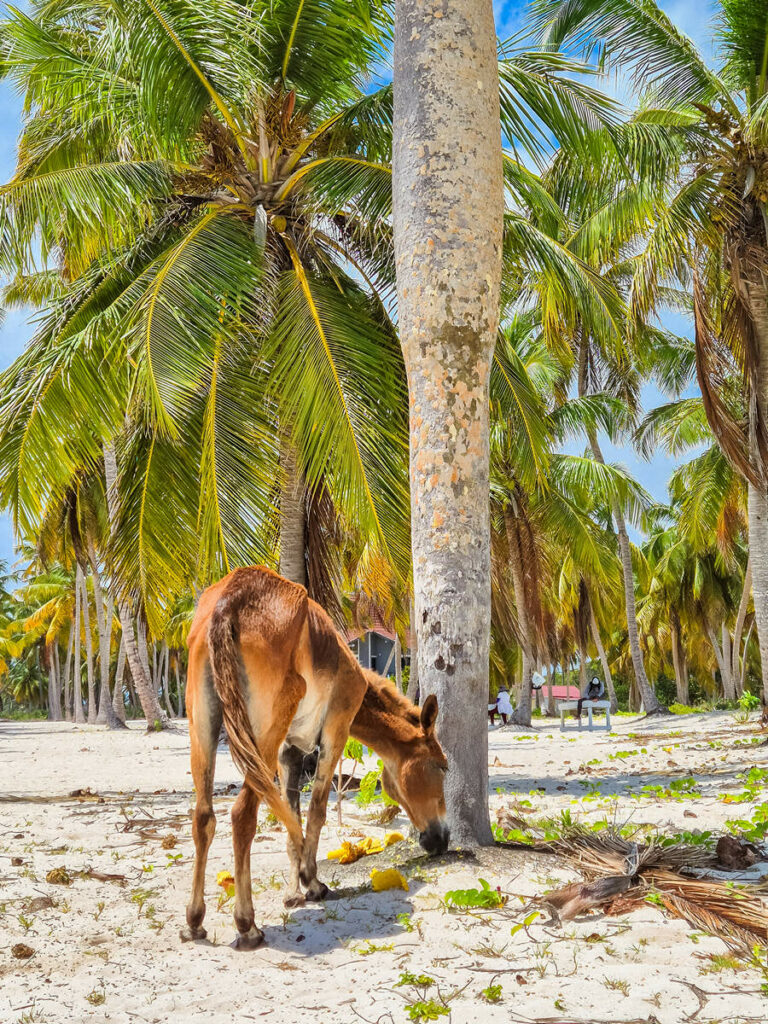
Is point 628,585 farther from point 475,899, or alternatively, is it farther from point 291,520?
point 475,899

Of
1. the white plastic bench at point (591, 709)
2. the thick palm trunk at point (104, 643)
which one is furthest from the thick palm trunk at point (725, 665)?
the thick palm trunk at point (104, 643)

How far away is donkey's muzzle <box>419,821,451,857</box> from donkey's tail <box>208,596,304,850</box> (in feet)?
3.60

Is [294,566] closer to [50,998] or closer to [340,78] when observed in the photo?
[340,78]

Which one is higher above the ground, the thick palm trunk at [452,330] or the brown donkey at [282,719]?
the thick palm trunk at [452,330]

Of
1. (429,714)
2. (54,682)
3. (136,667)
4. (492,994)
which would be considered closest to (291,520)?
(429,714)

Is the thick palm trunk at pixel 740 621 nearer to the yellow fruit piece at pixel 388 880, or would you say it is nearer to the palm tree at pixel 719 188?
the palm tree at pixel 719 188

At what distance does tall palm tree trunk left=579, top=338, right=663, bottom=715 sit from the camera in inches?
852

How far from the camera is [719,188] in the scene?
12797mm

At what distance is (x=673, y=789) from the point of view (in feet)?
24.6

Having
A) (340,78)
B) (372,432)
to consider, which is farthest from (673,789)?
(340,78)

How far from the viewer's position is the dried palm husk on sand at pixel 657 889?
3461 millimetres

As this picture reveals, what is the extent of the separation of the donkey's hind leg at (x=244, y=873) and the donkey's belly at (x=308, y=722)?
2.20ft

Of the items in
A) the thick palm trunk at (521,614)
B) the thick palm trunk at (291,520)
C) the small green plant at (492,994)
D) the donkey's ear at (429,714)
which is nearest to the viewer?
the small green plant at (492,994)

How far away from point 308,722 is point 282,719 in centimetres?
56
